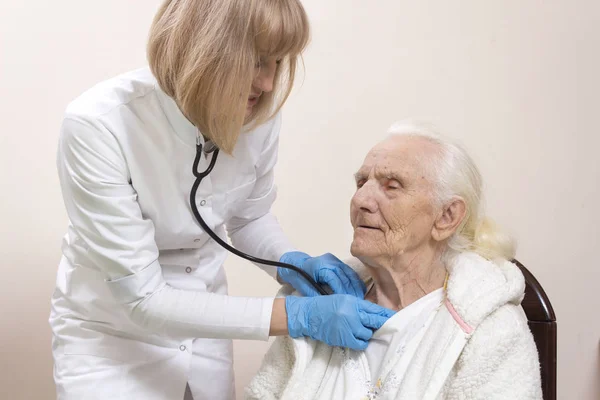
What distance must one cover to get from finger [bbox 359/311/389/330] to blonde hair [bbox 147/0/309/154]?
43 cm

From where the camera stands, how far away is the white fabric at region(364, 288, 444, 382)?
1409 mm

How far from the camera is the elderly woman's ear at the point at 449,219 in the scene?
1.48m

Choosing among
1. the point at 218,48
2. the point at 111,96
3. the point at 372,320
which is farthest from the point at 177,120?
the point at 372,320

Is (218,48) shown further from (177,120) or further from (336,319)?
(336,319)

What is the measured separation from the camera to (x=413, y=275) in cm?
150

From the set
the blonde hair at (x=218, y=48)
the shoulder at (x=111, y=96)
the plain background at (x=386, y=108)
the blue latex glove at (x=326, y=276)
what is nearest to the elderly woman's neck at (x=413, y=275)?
the blue latex glove at (x=326, y=276)

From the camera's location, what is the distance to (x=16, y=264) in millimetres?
2297

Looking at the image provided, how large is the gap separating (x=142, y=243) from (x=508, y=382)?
2.35 ft

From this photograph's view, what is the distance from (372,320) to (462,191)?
1.05ft

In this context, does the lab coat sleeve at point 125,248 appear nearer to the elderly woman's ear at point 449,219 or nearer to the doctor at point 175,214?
the doctor at point 175,214

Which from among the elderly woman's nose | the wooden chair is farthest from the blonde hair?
the wooden chair

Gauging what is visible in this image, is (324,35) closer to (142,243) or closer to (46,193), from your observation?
(46,193)

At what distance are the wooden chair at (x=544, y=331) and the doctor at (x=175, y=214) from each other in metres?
0.38

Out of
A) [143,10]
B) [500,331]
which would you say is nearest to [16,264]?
[143,10]
